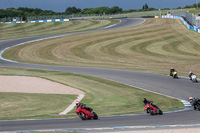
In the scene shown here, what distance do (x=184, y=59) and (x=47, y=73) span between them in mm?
18196

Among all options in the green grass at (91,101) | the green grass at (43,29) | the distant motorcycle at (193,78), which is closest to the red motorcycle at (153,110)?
the green grass at (91,101)

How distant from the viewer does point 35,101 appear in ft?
69.3

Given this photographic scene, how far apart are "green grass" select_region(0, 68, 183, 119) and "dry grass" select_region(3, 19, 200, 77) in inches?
389

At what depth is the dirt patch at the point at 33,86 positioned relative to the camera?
24.5 metres

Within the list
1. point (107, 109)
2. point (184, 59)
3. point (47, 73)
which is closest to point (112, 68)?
point (47, 73)

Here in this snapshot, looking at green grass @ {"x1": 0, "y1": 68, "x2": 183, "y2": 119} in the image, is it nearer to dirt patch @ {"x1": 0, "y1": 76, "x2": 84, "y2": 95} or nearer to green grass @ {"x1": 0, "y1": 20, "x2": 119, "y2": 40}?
dirt patch @ {"x1": 0, "y1": 76, "x2": 84, "y2": 95}

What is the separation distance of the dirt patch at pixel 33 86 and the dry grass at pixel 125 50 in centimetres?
1176

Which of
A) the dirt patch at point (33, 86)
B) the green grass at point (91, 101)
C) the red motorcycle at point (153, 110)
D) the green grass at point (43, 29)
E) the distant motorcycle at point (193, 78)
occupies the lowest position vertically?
the dirt patch at point (33, 86)

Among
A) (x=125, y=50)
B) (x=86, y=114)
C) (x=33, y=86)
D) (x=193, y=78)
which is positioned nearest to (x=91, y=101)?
(x=86, y=114)

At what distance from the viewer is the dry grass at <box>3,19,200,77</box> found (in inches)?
1581

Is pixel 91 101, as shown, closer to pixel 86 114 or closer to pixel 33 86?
pixel 86 114

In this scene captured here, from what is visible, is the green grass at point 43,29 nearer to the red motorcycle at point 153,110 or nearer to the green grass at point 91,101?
the green grass at point 91,101

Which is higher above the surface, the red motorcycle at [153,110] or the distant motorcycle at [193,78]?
the red motorcycle at [153,110]

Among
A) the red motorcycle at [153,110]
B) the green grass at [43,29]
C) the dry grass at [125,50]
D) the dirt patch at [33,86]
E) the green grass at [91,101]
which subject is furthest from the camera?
the green grass at [43,29]
